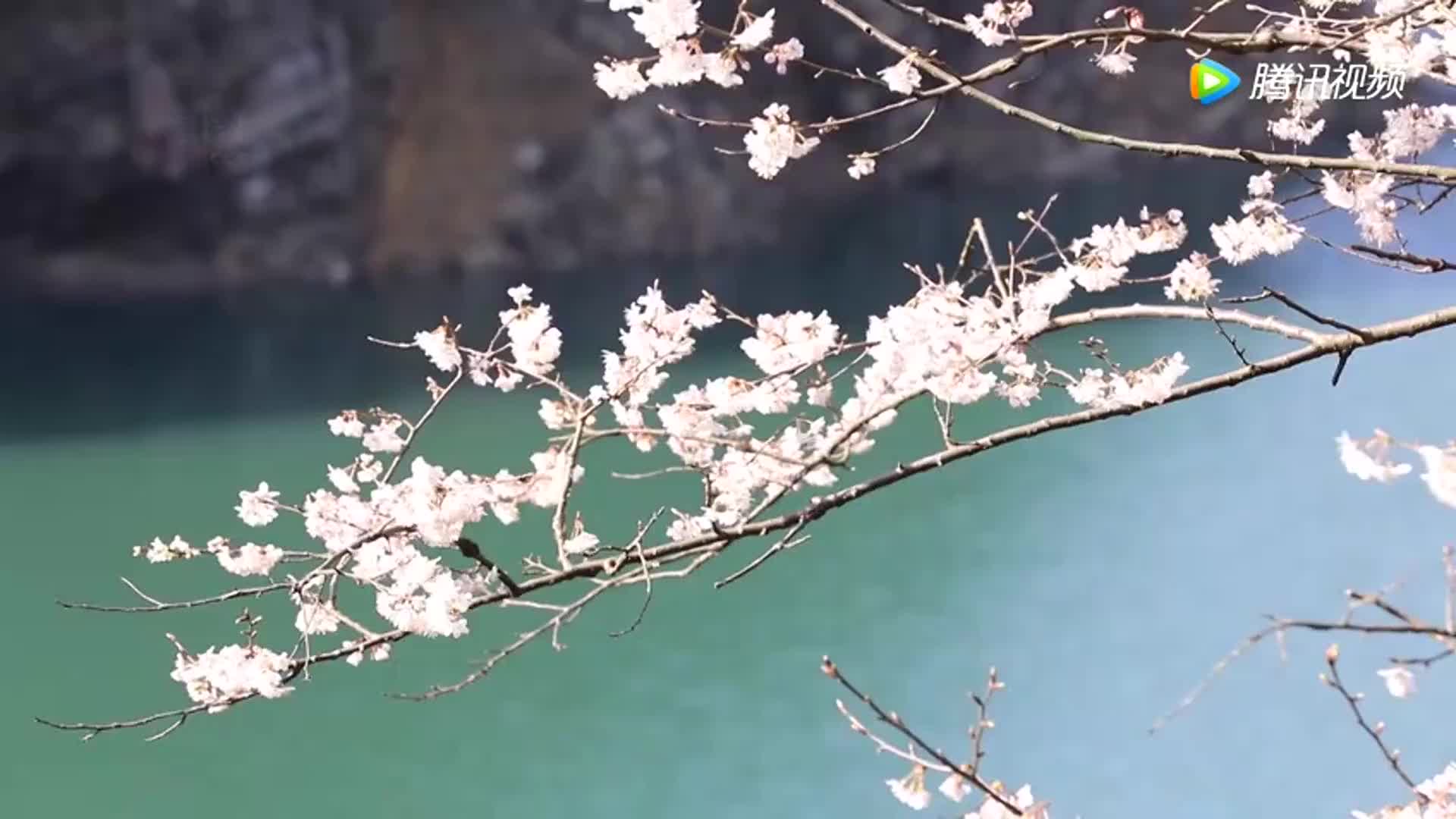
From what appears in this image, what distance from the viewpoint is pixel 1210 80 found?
18.6 feet

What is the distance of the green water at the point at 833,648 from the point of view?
270 centimetres

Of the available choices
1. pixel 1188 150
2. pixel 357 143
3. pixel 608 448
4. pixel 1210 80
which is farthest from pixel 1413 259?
pixel 357 143

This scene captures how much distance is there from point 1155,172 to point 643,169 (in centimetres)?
326

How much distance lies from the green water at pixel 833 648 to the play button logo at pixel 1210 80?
1.12 m

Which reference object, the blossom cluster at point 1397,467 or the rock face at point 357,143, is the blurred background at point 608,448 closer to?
the rock face at point 357,143

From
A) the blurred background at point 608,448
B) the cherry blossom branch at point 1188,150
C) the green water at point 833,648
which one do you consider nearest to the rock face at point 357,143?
the blurred background at point 608,448

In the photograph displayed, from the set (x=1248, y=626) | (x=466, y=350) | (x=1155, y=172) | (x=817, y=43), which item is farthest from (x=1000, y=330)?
(x=1155, y=172)

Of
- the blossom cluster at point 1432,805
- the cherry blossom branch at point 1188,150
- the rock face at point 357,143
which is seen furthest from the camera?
the rock face at point 357,143

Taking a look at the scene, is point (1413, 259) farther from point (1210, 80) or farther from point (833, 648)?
point (1210, 80)

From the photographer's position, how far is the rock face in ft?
21.0

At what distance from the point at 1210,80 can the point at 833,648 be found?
3.52 metres

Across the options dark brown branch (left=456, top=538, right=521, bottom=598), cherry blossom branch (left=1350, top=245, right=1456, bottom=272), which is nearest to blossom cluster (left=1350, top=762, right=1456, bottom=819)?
cherry blossom branch (left=1350, top=245, right=1456, bottom=272)

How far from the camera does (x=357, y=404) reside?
4.95 meters

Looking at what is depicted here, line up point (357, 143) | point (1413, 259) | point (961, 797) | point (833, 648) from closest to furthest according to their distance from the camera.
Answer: point (1413, 259) → point (961, 797) → point (833, 648) → point (357, 143)
